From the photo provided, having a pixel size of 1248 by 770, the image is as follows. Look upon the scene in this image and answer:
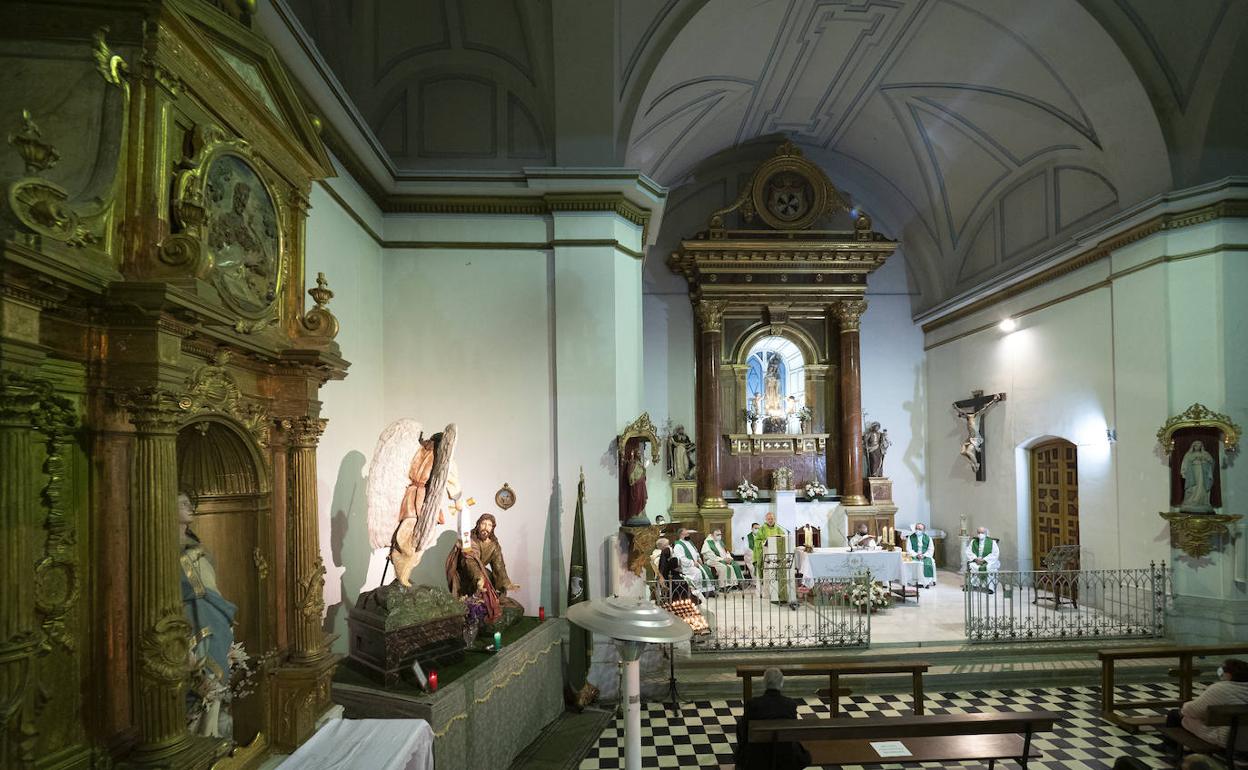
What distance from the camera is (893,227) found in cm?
1464

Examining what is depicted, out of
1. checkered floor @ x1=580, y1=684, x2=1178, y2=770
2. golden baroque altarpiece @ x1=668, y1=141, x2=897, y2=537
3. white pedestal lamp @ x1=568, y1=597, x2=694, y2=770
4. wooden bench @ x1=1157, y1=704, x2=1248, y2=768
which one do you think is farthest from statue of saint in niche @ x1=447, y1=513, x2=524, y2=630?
golden baroque altarpiece @ x1=668, y1=141, x2=897, y2=537

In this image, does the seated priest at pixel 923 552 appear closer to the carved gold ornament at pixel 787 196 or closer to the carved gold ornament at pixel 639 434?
the carved gold ornament at pixel 639 434

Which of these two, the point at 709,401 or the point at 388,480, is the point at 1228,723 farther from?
the point at 709,401

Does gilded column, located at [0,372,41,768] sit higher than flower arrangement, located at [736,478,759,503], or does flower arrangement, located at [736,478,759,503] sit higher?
gilded column, located at [0,372,41,768]

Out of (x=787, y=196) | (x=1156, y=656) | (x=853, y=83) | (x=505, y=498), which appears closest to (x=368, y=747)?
(x=505, y=498)

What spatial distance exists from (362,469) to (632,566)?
133 inches

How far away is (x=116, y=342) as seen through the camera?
275 centimetres

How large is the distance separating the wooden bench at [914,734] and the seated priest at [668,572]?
362 cm

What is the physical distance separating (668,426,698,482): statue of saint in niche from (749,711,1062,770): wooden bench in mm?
8411

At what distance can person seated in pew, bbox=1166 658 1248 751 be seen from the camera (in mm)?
4867

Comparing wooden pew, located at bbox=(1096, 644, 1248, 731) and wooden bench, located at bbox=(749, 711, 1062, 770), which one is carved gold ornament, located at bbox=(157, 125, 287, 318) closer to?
wooden bench, located at bbox=(749, 711, 1062, 770)

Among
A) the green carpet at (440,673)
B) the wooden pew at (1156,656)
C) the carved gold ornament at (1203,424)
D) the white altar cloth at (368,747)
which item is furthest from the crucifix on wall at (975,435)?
the white altar cloth at (368,747)

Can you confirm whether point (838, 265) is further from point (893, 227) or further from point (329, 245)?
point (329, 245)

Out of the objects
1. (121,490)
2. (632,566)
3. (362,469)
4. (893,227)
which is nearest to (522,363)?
(362,469)
